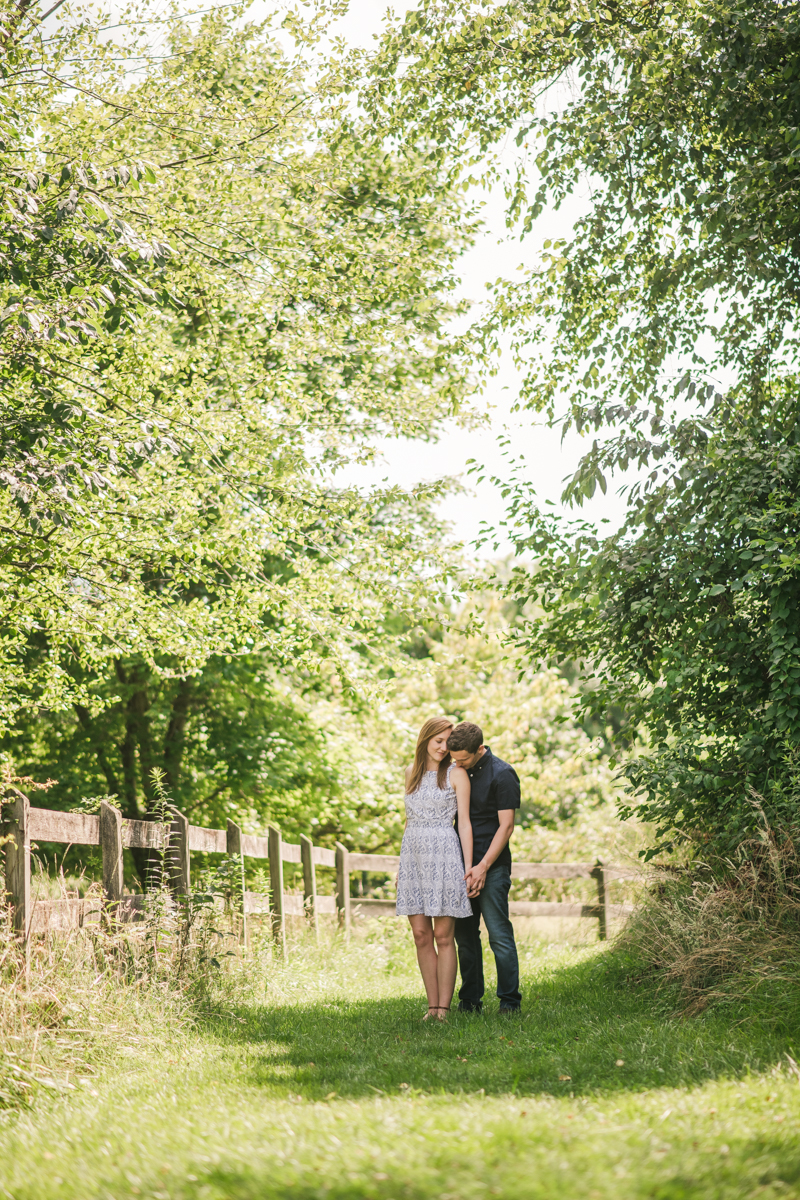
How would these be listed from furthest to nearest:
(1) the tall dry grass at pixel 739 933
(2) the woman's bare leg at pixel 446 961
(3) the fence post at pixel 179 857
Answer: (3) the fence post at pixel 179 857, (2) the woman's bare leg at pixel 446 961, (1) the tall dry grass at pixel 739 933

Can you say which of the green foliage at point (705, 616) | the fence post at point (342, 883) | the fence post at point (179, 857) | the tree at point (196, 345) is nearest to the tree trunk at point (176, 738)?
the tree at point (196, 345)

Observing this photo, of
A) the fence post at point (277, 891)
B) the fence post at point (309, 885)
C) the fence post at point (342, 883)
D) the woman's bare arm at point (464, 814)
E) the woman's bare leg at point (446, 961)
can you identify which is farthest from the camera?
the fence post at point (342, 883)

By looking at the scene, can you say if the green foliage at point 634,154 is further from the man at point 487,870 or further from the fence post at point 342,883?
the fence post at point 342,883

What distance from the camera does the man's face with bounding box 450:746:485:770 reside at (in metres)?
6.92

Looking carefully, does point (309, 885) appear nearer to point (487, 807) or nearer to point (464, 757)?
point (487, 807)

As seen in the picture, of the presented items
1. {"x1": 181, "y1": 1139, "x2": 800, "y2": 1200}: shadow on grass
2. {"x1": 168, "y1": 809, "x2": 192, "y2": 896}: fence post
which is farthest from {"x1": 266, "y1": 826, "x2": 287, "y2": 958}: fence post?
{"x1": 181, "y1": 1139, "x2": 800, "y2": 1200}: shadow on grass

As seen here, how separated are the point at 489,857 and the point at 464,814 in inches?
14.0

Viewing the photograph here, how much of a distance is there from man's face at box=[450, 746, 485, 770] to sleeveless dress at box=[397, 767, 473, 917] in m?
0.09

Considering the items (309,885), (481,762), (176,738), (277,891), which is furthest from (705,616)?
(176,738)

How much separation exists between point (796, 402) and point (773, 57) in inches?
106

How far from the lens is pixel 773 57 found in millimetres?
7766

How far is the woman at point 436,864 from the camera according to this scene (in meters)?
6.71

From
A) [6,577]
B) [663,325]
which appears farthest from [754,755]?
[6,577]

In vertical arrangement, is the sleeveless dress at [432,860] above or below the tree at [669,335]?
below
